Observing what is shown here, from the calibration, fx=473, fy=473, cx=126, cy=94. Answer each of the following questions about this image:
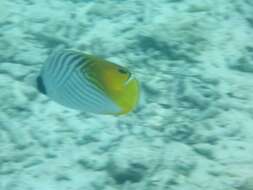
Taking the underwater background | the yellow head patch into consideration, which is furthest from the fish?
the underwater background

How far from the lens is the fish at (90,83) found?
171 centimetres

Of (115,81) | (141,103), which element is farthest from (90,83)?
(141,103)

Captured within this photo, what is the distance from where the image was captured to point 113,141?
2721 mm

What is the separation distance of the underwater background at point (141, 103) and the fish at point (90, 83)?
75 cm

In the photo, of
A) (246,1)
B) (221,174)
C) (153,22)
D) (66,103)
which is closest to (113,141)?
(221,174)

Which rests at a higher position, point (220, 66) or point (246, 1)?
point (246, 1)

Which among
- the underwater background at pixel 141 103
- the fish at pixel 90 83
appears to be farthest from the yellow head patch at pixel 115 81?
the underwater background at pixel 141 103

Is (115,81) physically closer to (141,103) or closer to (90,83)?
(90,83)

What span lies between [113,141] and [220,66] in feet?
3.83

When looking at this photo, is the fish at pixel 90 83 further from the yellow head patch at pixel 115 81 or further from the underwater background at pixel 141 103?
the underwater background at pixel 141 103

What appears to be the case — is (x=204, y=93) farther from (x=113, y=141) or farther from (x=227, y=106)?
(x=113, y=141)

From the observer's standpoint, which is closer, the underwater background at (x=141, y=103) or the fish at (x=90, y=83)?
the fish at (x=90, y=83)

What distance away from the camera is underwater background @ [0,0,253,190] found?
250 cm

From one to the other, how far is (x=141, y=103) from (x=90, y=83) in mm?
1310
